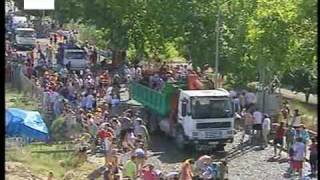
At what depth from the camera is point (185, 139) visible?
59.7 feet

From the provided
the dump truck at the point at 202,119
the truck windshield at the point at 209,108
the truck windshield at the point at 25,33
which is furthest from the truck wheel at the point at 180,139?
the truck windshield at the point at 25,33

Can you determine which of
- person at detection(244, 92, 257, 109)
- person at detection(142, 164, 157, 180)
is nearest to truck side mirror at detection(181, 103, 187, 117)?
person at detection(142, 164, 157, 180)

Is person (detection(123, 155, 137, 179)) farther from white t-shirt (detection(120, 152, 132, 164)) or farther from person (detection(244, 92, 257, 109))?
person (detection(244, 92, 257, 109))

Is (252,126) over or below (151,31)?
below

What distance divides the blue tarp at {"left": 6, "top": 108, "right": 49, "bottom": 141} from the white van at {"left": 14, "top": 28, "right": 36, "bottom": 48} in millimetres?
28516

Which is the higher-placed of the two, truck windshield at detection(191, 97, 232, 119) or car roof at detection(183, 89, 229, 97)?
car roof at detection(183, 89, 229, 97)

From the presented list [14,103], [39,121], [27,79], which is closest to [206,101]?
[39,121]

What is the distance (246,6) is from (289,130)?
30.9ft

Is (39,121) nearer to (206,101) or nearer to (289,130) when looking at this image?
(206,101)

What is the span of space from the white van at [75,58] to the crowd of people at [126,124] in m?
7.51

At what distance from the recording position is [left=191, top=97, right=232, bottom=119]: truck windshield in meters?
17.9

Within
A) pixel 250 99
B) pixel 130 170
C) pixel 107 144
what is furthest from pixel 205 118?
pixel 250 99

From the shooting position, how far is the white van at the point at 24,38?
152 ft

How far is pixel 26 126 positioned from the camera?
17.3 m
